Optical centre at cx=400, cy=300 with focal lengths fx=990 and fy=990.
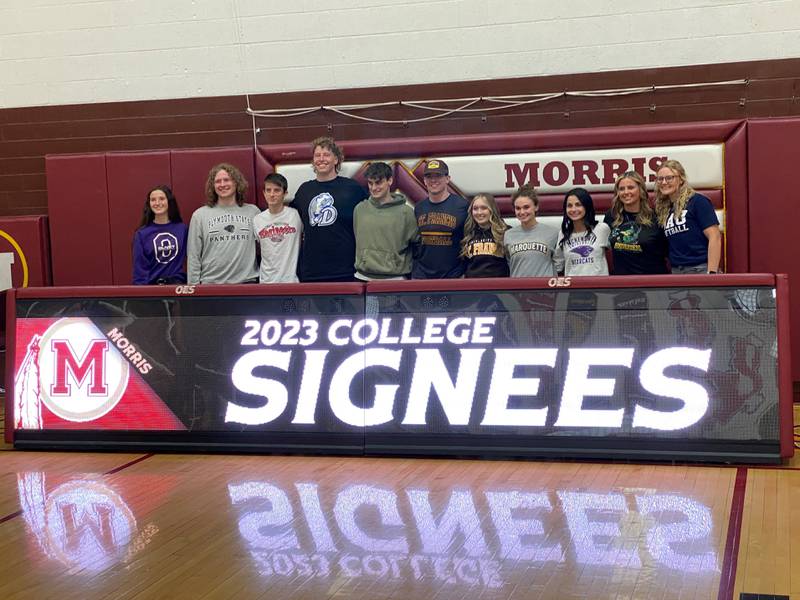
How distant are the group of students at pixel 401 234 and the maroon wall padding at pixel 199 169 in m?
0.94

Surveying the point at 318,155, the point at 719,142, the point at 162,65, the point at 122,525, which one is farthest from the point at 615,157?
the point at 122,525

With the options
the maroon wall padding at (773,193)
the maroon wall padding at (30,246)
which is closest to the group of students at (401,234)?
the maroon wall padding at (773,193)

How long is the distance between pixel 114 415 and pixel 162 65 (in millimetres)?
4291

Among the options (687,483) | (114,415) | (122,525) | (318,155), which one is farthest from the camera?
(318,155)

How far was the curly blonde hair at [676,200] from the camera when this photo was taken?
7.12m

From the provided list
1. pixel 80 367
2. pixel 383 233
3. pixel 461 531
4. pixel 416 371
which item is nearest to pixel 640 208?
pixel 383 233

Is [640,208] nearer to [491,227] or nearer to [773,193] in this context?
[491,227]

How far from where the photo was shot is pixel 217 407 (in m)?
6.78

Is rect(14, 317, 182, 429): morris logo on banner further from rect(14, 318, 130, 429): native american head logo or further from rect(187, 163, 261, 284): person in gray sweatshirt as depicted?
rect(187, 163, 261, 284): person in gray sweatshirt

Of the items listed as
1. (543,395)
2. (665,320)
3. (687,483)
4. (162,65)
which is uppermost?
(162,65)

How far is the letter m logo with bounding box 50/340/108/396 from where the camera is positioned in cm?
702

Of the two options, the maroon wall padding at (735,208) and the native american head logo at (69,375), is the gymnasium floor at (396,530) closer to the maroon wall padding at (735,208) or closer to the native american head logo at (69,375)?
the native american head logo at (69,375)

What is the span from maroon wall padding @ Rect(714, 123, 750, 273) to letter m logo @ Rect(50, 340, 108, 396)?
514cm

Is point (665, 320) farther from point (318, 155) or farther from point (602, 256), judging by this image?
point (318, 155)
